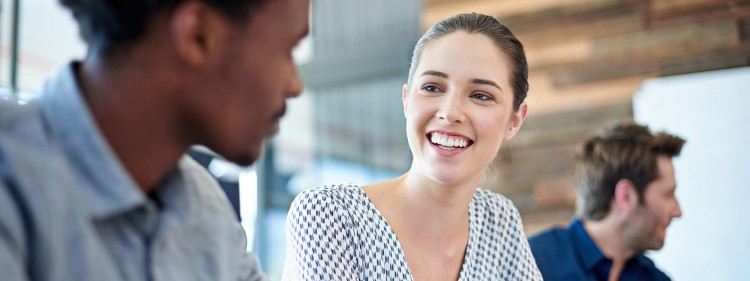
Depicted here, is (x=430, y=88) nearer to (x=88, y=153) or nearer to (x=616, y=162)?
(x=88, y=153)

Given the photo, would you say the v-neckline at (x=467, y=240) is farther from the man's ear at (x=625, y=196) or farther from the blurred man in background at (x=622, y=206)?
the man's ear at (x=625, y=196)

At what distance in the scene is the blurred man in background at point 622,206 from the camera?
2.71 m

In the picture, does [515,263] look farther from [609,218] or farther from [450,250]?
[609,218]

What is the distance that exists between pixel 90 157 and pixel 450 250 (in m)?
1.22

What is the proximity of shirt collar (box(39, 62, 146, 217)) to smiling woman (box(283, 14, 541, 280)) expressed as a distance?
34.3 inches

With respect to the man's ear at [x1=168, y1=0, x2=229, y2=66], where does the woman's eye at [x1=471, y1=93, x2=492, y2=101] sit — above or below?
below

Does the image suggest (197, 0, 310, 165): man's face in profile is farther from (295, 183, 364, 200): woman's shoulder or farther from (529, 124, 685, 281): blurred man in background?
(529, 124, 685, 281): blurred man in background

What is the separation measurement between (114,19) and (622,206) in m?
2.33

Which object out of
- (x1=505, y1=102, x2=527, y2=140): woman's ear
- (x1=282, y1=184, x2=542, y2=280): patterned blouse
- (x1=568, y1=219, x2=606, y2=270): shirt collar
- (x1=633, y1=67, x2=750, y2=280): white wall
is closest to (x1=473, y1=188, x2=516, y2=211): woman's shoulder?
(x1=282, y1=184, x2=542, y2=280): patterned blouse

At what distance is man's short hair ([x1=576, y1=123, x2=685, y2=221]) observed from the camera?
2.82 metres

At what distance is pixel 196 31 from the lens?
0.83 m

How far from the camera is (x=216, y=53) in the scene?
0.84 metres

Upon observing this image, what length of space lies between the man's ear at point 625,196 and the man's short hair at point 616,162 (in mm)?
13

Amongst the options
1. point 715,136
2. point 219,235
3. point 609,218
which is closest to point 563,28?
point 715,136
